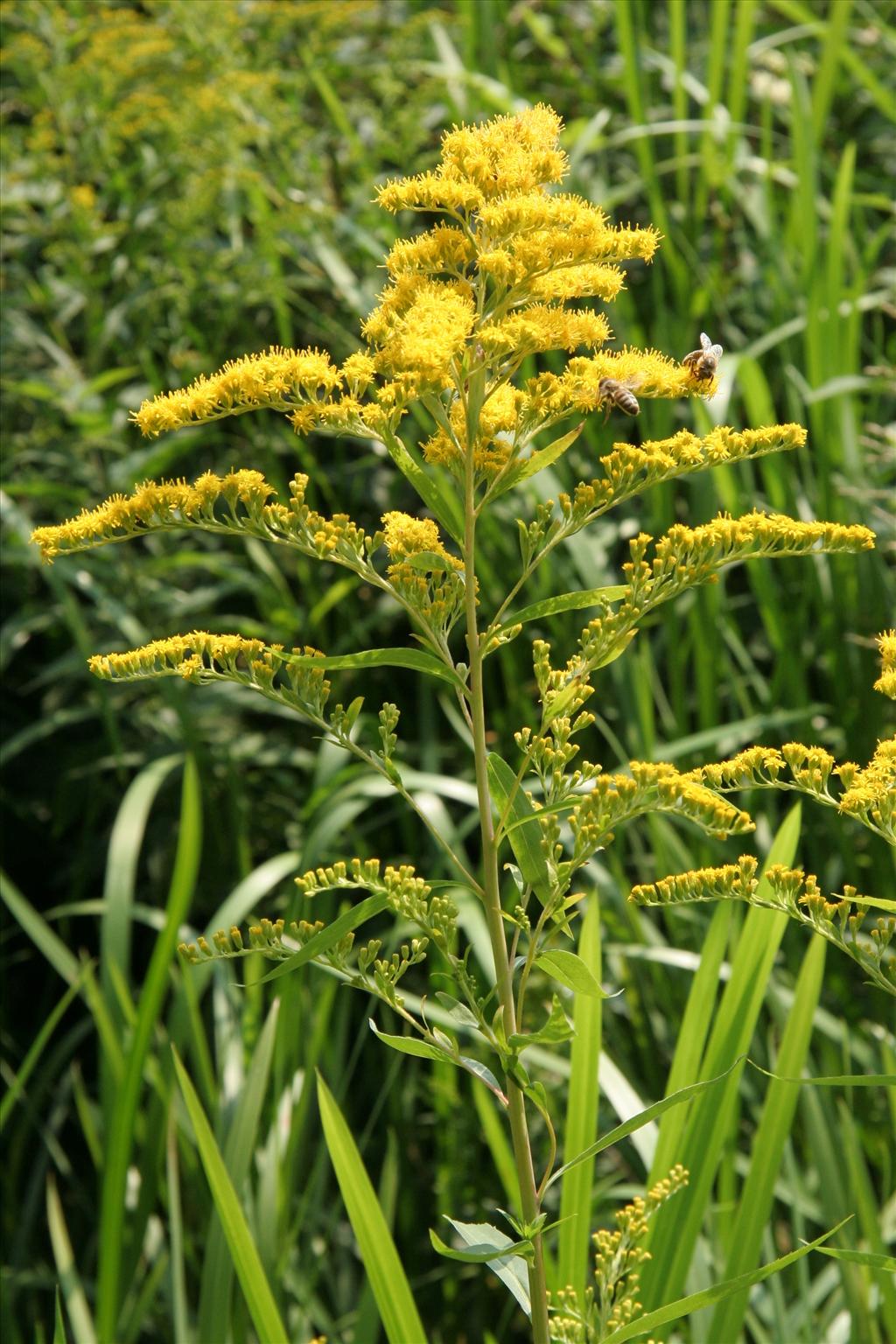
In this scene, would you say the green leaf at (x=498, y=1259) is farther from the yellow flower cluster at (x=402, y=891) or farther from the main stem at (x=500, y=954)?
the yellow flower cluster at (x=402, y=891)

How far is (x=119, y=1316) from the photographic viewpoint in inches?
111

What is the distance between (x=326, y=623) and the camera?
428 centimetres

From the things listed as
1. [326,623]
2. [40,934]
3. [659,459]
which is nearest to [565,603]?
[659,459]

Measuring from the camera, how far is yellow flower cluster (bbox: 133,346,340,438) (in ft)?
5.25

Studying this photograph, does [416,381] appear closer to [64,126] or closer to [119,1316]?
[119,1316]

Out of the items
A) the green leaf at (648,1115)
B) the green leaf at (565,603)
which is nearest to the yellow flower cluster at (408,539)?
the green leaf at (565,603)

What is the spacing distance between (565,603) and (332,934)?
0.42 metres

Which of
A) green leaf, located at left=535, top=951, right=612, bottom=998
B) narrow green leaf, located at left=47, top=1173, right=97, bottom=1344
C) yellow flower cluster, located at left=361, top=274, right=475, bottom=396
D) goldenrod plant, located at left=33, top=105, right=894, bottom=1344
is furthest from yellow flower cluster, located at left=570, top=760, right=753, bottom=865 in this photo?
narrow green leaf, located at left=47, top=1173, right=97, bottom=1344

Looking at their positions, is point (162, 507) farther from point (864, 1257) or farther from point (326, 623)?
point (326, 623)

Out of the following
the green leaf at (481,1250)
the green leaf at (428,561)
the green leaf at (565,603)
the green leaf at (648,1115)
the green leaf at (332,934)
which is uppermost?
the green leaf at (428,561)

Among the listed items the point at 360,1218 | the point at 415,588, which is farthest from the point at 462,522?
the point at 360,1218

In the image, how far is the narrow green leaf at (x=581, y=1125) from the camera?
81.2 inches

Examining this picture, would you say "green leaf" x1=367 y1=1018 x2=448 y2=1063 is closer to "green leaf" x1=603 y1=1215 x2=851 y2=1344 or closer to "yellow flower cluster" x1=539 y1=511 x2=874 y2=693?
"green leaf" x1=603 y1=1215 x2=851 y2=1344

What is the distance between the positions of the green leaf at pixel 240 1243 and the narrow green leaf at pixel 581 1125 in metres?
0.42
